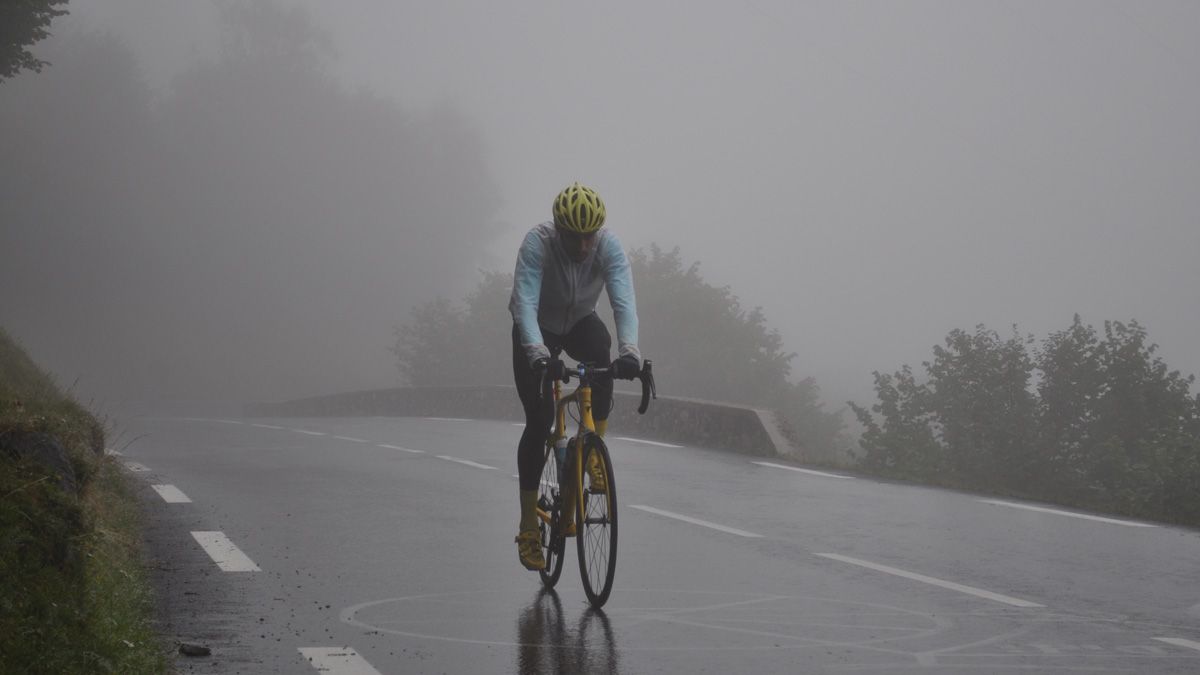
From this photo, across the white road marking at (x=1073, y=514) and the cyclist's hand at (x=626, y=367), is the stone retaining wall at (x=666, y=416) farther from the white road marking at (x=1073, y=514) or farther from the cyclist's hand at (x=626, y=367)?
the cyclist's hand at (x=626, y=367)

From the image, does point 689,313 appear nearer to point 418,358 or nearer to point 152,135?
point 418,358

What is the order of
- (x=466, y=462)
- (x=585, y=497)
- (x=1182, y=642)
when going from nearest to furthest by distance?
(x=1182, y=642), (x=585, y=497), (x=466, y=462)

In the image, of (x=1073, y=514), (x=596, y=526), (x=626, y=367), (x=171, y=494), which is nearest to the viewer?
(x=626, y=367)

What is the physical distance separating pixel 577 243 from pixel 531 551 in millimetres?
1593

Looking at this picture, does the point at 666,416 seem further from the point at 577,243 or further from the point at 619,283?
the point at 577,243

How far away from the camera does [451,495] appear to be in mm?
12430

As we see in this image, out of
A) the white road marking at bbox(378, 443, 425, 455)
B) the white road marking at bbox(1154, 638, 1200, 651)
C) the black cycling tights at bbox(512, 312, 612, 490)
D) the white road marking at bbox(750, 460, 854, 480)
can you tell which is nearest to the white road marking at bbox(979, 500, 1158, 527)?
the white road marking at bbox(750, 460, 854, 480)

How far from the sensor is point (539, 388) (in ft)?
24.5

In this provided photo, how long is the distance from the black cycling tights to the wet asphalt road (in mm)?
661

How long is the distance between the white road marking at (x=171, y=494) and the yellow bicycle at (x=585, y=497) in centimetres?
492

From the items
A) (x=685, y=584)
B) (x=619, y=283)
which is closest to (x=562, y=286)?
(x=619, y=283)

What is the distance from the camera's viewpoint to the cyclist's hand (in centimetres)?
699

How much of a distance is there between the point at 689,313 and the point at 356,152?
39.2 meters

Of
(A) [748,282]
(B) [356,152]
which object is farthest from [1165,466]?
(A) [748,282]
